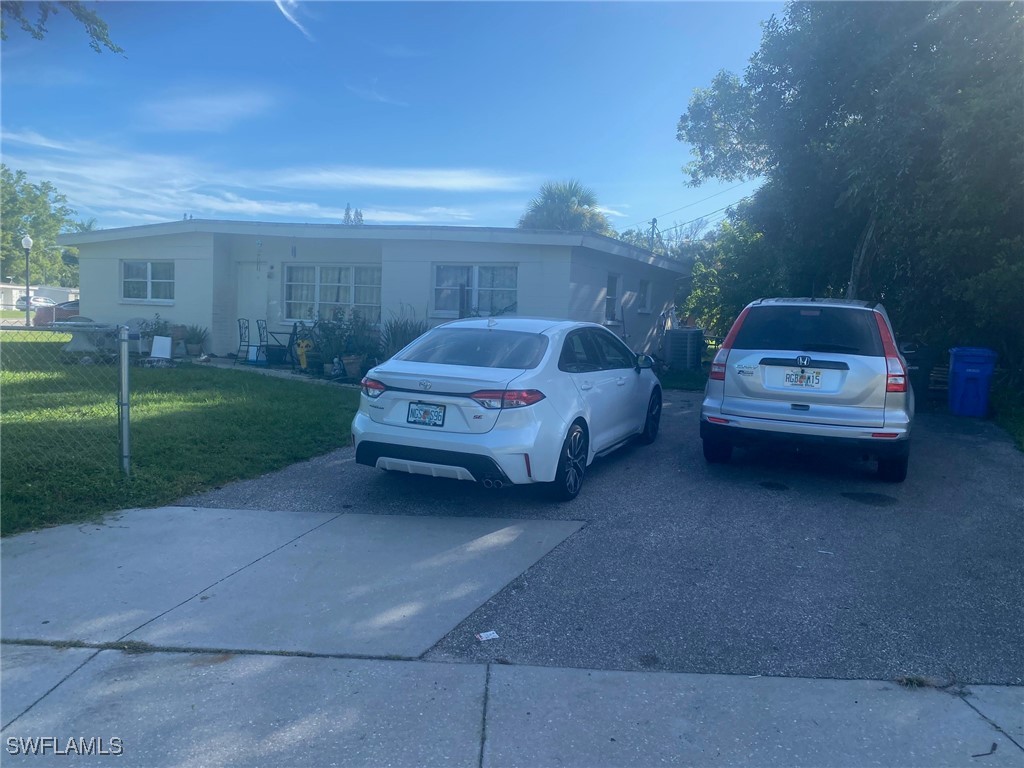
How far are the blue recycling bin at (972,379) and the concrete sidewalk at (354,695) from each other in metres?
9.49

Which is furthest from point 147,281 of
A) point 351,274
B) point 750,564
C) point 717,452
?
point 750,564

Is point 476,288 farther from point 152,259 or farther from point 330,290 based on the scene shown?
point 152,259

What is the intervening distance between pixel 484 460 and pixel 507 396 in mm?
522

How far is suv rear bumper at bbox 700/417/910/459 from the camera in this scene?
6918 mm

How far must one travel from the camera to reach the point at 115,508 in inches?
249

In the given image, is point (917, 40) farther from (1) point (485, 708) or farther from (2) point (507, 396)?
(1) point (485, 708)

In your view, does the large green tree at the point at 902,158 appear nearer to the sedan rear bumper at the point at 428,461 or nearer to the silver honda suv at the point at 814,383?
the silver honda suv at the point at 814,383

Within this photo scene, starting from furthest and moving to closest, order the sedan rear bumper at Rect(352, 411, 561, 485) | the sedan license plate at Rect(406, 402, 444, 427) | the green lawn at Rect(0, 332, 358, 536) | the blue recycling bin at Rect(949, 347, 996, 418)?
the blue recycling bin at Rect(949, 347, 996, 418) → the green lawn at Rect(0, 332, 358, 536) → the sedan license plate at Rect(406, 402, 444, 427) → the sedan rear bumper at Rect(352, 411, 561, 485)

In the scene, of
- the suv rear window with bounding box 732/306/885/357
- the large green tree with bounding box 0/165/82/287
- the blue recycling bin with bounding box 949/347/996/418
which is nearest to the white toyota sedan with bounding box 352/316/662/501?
the suv rear window with bounding box 732/306/885/357

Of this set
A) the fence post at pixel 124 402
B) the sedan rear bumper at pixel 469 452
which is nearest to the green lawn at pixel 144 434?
the fence post at pixel 124 402

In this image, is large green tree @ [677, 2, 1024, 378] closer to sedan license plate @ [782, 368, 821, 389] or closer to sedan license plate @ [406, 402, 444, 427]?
sedan license plate @ [782, 368, 821, 389]

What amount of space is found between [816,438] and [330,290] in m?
13.2

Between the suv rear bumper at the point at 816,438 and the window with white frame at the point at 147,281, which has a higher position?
the window with white frame at the point at 147,281

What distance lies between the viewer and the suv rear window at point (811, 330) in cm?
710
